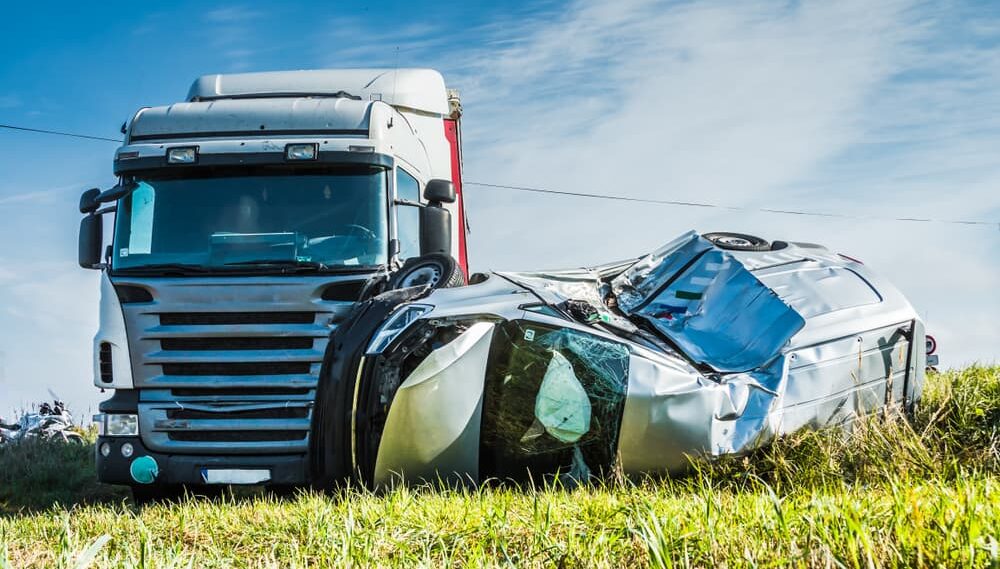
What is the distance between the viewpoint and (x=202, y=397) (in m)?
7.33

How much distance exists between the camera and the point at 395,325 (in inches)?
233

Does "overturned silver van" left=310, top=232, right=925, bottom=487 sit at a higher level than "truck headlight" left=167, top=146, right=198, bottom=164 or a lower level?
lower

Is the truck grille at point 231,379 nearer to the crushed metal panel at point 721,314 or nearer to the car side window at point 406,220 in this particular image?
the car side window at point 406,220

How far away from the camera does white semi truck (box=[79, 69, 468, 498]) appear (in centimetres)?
718

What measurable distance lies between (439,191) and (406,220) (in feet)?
1.30

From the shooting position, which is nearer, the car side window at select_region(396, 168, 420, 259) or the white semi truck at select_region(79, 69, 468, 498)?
the white semi truck at select_region(79, 69, 468, 498)

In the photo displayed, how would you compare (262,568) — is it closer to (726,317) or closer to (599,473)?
(599,473)

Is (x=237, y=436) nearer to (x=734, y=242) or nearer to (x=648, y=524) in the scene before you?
(x=734, y=242)

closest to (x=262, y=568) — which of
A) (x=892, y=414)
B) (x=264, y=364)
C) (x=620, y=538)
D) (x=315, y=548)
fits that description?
(x=315, y=548)

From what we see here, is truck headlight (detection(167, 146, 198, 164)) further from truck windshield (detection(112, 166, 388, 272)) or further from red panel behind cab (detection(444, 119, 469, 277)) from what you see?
red panel behind cab (detection(444, 119, 469, 277))

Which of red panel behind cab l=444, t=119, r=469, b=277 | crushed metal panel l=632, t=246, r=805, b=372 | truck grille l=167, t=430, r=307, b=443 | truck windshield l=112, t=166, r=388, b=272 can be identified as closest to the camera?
crushed metal panel l=632, t=246, r=805, b=372

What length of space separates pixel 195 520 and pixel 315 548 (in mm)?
1425

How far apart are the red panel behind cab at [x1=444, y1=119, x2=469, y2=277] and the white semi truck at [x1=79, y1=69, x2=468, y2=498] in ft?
6.11

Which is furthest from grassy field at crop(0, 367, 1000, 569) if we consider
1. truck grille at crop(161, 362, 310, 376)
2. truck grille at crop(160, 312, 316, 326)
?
truck grille at crop(160, 312, 316, 326)
